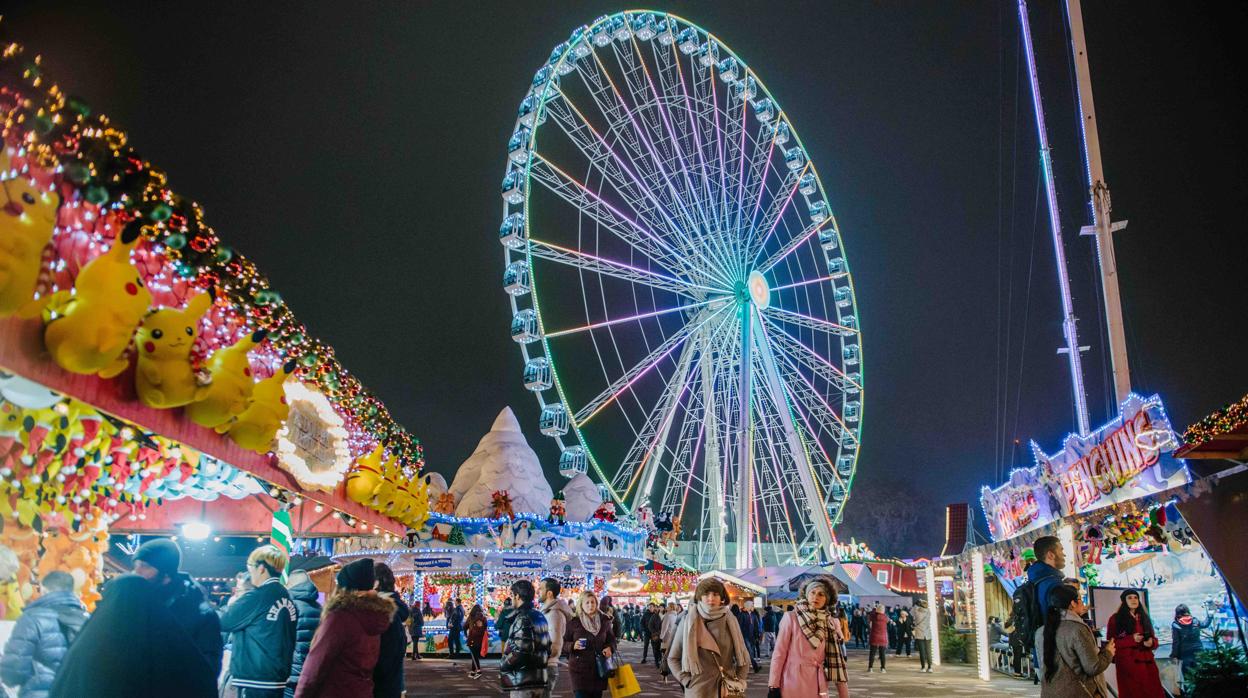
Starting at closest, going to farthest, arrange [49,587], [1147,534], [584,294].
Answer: [49,587]
[1147,534]
[584,294]

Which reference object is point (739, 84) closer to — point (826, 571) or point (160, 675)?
point (826, 571)

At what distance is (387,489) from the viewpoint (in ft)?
39.1

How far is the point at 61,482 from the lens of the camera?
5.94m

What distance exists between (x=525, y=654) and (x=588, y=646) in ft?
3.36

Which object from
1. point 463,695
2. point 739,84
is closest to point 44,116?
point 463,695

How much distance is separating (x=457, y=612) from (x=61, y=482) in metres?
16.4

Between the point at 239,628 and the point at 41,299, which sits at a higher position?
the point at 41,299

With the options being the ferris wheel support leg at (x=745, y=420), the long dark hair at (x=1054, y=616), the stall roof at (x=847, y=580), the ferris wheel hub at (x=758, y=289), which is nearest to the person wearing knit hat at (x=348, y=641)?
the long dark hair at (x=1054, y=616)

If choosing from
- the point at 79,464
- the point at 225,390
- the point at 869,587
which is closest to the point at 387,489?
the point at 79,464

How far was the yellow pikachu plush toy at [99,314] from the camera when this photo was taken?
173 inches

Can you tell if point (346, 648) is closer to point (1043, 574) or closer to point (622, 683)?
point (622, 683)

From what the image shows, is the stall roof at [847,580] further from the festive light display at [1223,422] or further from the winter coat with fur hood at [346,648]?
the winter coat with fur hood at [346,648]

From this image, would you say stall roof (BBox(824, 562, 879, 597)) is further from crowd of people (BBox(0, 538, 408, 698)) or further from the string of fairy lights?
crowd of people (BBox(0, 538, 408, 698))

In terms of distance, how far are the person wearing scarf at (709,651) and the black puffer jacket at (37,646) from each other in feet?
11.1
